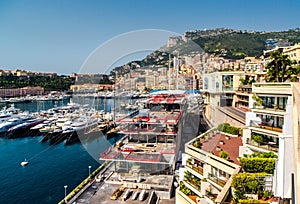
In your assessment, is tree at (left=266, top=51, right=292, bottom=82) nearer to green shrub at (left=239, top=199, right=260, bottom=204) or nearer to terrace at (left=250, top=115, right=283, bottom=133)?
terrace at (left=250, top=115, right=283, bottom=133)

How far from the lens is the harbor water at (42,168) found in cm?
1282

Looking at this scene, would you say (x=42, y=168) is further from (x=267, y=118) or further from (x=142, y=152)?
(x=267, y=118)

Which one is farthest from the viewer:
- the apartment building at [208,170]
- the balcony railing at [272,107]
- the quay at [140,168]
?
the quay at [140,168]

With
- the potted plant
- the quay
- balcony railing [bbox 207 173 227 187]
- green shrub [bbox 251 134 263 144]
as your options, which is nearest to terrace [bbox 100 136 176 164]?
the quay

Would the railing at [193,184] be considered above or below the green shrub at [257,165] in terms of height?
below

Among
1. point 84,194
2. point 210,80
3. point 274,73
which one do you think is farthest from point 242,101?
point 84,194

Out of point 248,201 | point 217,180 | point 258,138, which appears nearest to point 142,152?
point 217,180

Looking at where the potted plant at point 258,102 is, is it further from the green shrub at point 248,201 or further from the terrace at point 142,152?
the terrace at point 142,152

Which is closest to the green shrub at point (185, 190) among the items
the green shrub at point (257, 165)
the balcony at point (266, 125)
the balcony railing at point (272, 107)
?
the green shrub at point (257, 165)

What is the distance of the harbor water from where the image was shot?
505 inches

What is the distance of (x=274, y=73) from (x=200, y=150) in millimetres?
→ 4725

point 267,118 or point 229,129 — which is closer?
point 267,118

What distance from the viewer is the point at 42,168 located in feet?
54.1

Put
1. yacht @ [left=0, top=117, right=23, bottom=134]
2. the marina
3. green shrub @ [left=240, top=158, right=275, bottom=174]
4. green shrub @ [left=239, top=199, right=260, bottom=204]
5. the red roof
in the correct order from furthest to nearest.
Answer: yacht @ [left=0, top=117, right=23, bottom=134], the marina, the red roof, green shrub @ [left=240, top=158, right=275, bottom=174], green shrub @ [left=239, top=199, right=260, bottom=204]
